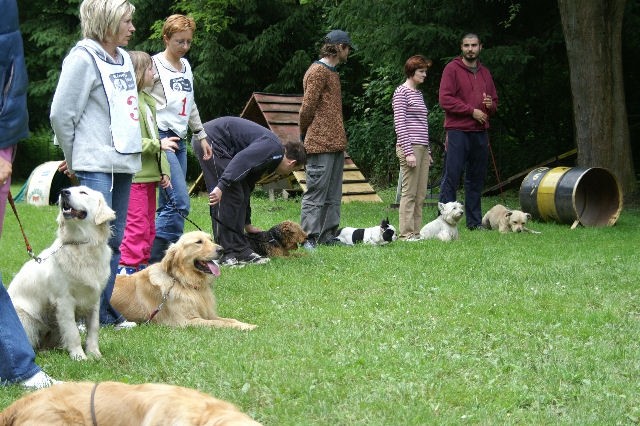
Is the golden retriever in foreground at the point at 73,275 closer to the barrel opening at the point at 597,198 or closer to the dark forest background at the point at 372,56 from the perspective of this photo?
the barrel opening at the point at 597,198

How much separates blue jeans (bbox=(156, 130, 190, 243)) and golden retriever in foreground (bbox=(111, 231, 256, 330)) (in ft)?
3.87

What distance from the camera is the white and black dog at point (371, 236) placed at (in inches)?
401

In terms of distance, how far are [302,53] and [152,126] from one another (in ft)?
51.5

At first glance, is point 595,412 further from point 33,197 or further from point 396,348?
point 33,197

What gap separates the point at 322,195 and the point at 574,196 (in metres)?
3.93

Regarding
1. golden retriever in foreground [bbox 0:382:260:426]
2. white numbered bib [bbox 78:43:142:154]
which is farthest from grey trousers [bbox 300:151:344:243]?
golden retriever in foreground [bbox 0:382:260:426]

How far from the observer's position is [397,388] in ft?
14.3

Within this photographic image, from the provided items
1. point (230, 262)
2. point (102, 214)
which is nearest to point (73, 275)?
point (102, 214)

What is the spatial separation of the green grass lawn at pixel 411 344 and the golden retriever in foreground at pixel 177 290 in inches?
9.7

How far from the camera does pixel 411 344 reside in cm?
533

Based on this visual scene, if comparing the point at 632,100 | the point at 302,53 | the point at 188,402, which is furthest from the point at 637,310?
the point at 302,53

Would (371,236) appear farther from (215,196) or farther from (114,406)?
(114,406)

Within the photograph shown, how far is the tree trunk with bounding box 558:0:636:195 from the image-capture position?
515 inches

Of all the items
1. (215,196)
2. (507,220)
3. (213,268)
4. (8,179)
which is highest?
(8,179)
